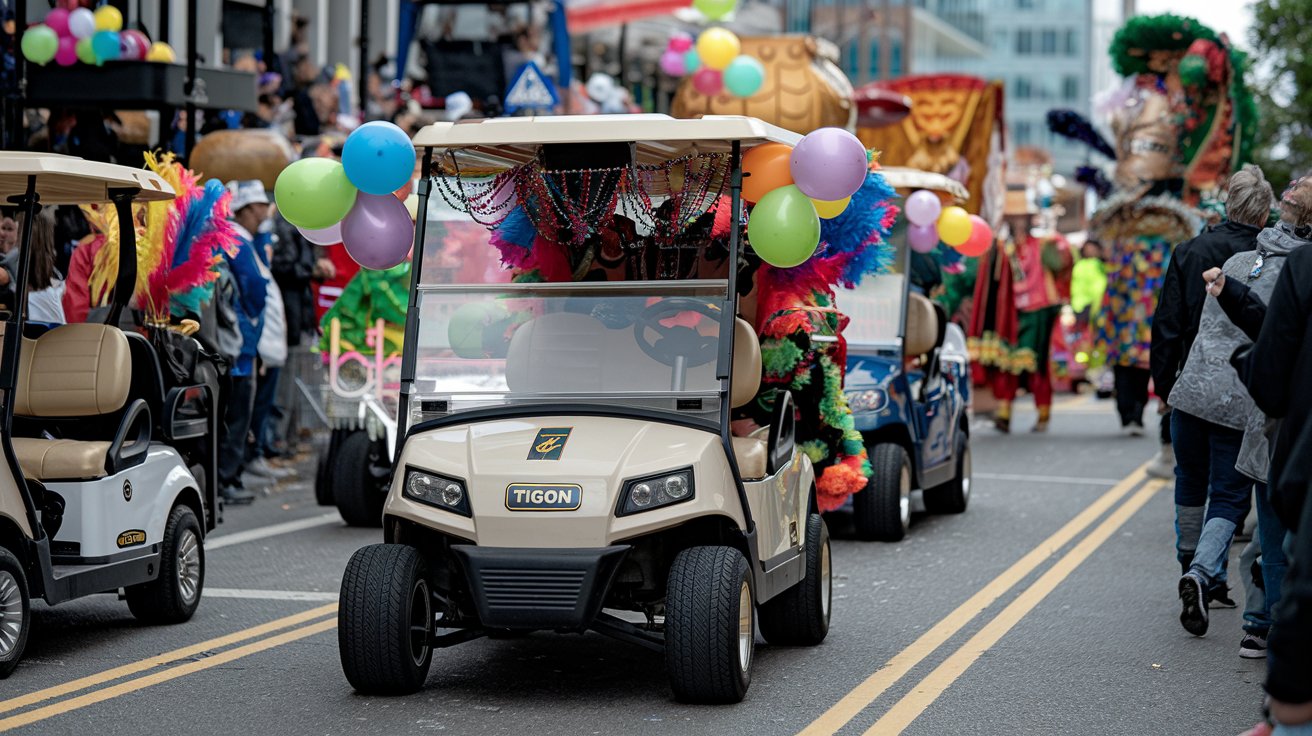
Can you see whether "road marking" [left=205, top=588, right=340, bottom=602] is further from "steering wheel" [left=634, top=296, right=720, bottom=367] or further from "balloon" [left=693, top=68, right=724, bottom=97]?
"balloon" [left=693, top=68, right=724, bottom=97]

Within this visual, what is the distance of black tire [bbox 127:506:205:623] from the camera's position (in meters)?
7.90

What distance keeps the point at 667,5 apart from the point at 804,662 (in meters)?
18.2

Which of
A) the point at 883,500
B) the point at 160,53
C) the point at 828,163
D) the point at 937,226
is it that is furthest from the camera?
the point at 160,53

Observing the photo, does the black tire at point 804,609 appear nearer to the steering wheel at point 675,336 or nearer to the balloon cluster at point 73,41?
the steering wheel at point 675,336

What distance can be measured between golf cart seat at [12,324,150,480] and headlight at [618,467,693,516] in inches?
93.1

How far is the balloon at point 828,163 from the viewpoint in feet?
22.3

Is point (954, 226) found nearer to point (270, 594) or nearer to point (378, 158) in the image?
point (270, 594)

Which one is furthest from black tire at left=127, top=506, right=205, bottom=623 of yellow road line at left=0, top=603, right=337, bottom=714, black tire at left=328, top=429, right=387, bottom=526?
black tire at left=328, top=429, right=387, bottom=526

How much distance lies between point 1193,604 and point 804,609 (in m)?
1.64

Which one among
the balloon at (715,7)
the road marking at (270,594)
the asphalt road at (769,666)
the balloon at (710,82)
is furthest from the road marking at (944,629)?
the balloon at (715,7)

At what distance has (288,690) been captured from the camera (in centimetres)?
672

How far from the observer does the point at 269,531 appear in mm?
11023

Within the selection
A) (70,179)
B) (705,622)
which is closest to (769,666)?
(705,622)

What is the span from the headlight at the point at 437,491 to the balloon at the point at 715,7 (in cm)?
1433
